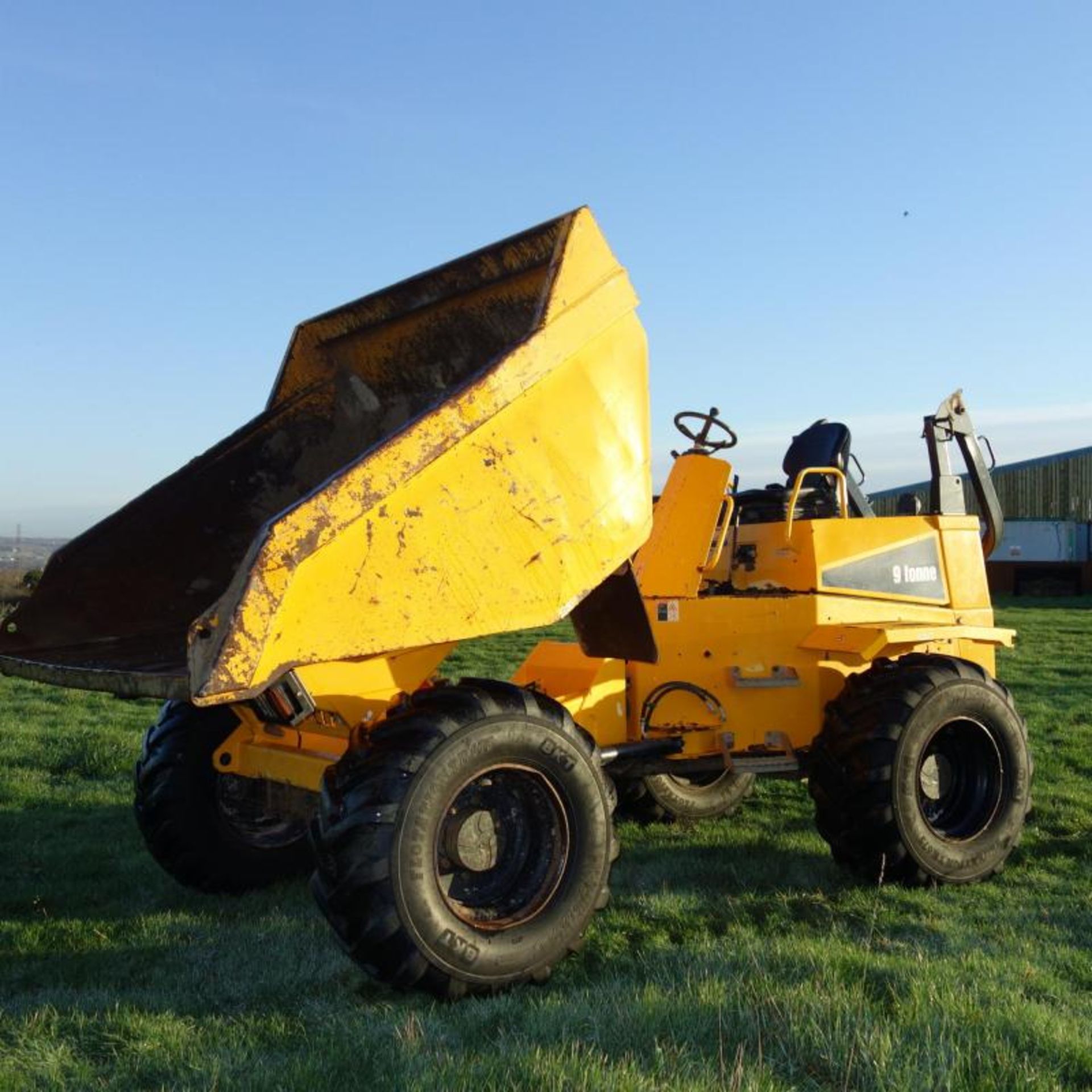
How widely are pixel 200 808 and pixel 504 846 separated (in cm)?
176

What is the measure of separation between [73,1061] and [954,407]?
5.66 metres

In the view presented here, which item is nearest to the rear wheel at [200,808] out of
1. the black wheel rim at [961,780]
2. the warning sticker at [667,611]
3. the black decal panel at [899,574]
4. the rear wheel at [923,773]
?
the warning sticker at [667,611]

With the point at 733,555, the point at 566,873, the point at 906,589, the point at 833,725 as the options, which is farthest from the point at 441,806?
the point at 906,589

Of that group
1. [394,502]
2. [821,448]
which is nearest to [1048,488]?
[821,448]

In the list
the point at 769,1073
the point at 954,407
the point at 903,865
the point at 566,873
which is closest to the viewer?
the point at 769,1073

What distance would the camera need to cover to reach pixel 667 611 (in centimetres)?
578

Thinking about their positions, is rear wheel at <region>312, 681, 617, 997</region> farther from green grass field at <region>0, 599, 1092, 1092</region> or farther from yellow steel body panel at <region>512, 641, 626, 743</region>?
yellow steel body panel at <region>512, 641, 626, 743</region>

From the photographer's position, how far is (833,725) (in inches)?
224

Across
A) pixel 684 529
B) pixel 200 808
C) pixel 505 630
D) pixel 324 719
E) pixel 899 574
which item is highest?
pixel 684 529

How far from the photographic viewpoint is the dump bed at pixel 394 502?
3.58 metres

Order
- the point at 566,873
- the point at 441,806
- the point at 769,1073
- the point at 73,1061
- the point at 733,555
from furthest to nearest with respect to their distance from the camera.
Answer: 1. the point at 733,555
2. the point at 566,873
3. the point at 441,806
4. the point at 73,1061
5. the point at 769,1073

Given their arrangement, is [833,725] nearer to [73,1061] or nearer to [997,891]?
[997,891]

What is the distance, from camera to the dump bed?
3582mm

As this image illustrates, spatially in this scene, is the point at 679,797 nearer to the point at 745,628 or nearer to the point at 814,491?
the point at 745,628
